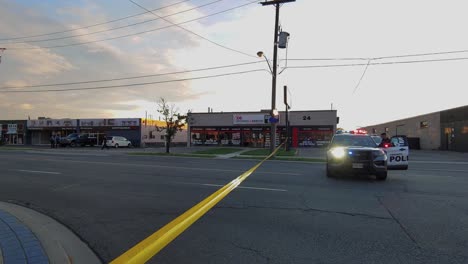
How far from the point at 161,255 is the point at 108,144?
46.6 m

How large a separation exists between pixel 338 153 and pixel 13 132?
220ft

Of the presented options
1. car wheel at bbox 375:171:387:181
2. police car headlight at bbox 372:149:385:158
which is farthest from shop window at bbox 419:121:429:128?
police car headlight at bbox 372:149:385:158

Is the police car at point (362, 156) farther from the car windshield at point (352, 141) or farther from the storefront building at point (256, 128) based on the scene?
the storefront building at point (256, 128)

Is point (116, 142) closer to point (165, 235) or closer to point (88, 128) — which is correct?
point (88, 128)

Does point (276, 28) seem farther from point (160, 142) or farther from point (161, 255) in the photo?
point (160, 142)

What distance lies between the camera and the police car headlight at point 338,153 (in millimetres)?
12484

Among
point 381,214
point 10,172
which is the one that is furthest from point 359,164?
point 10,172

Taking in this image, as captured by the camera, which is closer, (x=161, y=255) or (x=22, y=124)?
(x=161, y=255)

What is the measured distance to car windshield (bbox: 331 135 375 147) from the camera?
524 inches

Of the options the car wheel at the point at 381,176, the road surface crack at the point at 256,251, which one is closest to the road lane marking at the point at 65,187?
the road surface crack at the point at 256,251

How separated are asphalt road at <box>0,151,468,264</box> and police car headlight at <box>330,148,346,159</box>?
912 millimetres

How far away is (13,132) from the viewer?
6347 cm

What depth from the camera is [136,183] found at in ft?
36.8

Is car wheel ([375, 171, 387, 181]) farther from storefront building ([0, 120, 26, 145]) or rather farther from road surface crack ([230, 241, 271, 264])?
storefront building ([0, 120, 26, 145])
